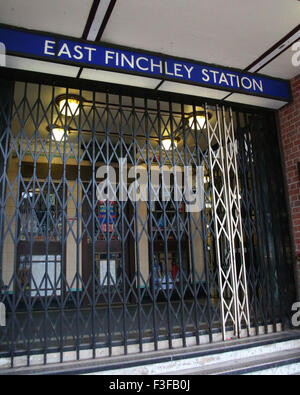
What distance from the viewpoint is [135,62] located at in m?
3.25

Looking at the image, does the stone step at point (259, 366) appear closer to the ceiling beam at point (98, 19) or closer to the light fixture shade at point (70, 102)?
the light fixture shade at point (70, 102)

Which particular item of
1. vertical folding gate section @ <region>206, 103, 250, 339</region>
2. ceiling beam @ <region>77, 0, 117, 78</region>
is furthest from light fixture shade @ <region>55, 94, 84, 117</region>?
vertical folding gate section @ <region>206, 103, 250, 339</region>

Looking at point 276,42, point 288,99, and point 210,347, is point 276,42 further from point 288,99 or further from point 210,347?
point 210,347

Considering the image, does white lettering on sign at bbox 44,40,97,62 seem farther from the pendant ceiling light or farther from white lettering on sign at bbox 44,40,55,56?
the pendant ceiling light

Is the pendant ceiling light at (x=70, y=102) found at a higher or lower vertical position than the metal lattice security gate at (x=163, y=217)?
higher

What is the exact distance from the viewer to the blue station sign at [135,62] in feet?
9.46

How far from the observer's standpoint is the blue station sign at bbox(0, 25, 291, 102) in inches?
114

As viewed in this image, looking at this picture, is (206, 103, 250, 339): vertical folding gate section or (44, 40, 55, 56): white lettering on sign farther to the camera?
(206, 103, 250, 339): vertical folding gate section

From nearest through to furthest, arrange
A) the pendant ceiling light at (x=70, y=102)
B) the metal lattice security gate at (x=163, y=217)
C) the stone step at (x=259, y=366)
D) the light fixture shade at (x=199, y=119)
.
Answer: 1. the stone step at (x=259, y=366)
2. the metal lattice security gate at (x=163, y=217)
3. the pendant ceiling light at (x=70, y=102)
4. the light fixture shade at (x=199, y=119)

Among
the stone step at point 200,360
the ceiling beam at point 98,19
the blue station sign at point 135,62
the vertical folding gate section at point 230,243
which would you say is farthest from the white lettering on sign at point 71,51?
the stone step at point 200,360

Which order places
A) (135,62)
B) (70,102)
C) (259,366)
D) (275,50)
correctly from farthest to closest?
1. (70,102)
2. (275,50)
3. (135,62)
4. (259,366)

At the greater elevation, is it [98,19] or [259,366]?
[98,19]

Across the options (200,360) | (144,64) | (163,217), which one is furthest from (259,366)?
(144,64)

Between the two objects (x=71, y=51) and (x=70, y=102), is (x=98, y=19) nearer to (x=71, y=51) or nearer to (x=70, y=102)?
(x=71, y=51)
